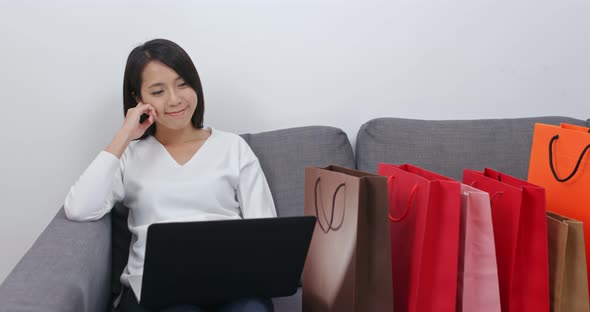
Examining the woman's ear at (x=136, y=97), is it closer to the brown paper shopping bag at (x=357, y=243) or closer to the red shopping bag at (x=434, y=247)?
the brown paper shopping bag at (x=357, y=243)

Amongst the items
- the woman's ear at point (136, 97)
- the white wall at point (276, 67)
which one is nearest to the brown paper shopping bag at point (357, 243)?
the woman's ear at point (136, 97)

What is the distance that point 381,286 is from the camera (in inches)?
48.9

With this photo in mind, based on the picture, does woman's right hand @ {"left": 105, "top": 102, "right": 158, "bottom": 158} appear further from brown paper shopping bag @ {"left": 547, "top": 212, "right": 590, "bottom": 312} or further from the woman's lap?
brown paper shopping bag @ {"left": 547, "top": 212, "right": 590, "bottom": 312}

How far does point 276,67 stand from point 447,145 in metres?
0.56

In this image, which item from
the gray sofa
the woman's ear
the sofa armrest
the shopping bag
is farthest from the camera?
the gray sofa

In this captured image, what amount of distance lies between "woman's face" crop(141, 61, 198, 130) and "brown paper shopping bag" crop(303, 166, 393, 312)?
0.47 meters

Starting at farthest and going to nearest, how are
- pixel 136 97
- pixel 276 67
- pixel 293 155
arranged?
pixel 276 67, pixel 293 155, pixel 136 97

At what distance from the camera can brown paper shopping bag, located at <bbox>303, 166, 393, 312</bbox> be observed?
1226 mm

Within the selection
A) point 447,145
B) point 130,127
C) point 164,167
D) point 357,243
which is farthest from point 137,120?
point 447,145

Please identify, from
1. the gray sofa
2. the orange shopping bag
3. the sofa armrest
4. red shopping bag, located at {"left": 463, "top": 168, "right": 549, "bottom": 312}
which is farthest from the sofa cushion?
the sofa armrest

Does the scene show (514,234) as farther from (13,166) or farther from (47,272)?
(13,166)

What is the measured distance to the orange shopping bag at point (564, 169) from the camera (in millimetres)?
1369

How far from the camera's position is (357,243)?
1.23m

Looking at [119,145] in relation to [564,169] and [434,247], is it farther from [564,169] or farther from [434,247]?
[564,169]
